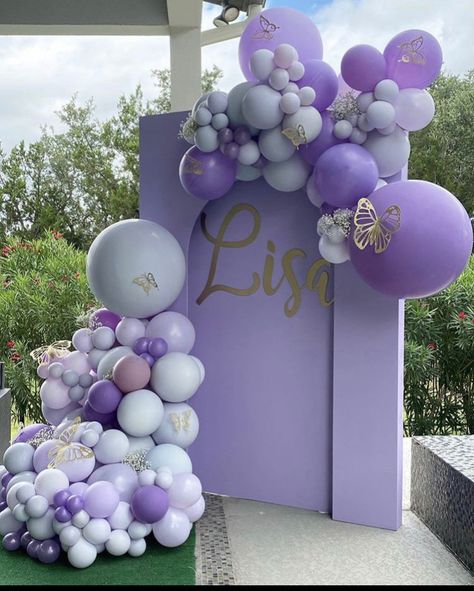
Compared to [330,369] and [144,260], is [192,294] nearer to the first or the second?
[144,260]

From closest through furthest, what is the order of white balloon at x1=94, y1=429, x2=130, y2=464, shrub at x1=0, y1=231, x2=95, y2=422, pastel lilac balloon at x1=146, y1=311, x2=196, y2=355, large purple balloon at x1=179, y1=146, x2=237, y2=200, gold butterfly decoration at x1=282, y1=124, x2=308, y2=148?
1. gold butterfly decoration at x1=282, y1=124, x2=308, y2=148
2. white balloon at x1=94, y1=429, x2=130, y2=464
3. large purple balloon at x1=179, y1=146, x2=237, y2=200
4. pastel lilac balloon at x1=146, y1=311, x2=196, y2=355
5. shrub at x1=0, y1=231, x2=95, y2=422

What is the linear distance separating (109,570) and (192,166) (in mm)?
1921

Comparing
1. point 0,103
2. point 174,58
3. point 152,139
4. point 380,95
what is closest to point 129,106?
point 0,103

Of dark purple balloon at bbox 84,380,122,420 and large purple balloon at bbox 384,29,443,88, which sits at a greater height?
large purple balloon at bbox 384,29,443,88

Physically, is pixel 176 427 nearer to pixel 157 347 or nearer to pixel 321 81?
pixel 157 347

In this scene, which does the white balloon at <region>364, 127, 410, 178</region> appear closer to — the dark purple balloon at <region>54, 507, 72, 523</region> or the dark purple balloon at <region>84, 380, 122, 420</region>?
the dark purple balloon at <region>84, 380, 122, 420</region>

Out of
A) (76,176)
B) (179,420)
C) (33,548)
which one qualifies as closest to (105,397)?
(179,420)

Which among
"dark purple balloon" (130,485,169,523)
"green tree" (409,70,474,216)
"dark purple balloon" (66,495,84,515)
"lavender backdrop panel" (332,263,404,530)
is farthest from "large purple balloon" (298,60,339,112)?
"green tree" (409,70,474,216)

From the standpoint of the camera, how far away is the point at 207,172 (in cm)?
341

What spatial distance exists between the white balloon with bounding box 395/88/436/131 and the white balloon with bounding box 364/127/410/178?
0.09m

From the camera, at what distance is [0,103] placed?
Result: 1762 cm

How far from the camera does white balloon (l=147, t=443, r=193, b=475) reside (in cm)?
333

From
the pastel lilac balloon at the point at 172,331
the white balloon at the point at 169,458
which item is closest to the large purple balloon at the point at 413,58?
the pastel lilac balloon at the point at 172,331

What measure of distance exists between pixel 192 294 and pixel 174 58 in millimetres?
2386
